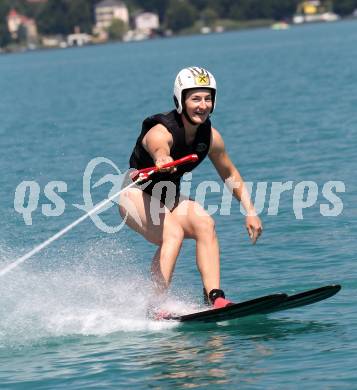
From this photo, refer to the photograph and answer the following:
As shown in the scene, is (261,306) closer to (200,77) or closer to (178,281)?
(200,77)

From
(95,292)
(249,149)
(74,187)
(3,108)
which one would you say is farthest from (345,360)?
(3,108)

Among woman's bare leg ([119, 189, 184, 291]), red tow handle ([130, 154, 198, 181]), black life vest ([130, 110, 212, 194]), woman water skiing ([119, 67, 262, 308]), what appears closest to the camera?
red tow handle ([130, 154, 198, 181])

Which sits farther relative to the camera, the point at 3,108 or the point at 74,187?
the point at 3,108

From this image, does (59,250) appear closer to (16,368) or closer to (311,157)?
(16,368)

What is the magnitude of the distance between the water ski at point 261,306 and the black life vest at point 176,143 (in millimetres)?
1159

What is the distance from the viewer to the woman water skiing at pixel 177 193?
10.5m

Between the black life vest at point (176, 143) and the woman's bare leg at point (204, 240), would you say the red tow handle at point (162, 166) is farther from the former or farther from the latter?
the woman's bare leg at point (204, 240)

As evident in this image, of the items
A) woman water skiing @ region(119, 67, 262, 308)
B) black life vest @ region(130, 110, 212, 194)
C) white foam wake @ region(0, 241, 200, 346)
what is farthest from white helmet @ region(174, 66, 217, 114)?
white foam wake @ region(0, 241, 200, 346)

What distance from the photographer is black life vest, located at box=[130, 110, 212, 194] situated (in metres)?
10.6

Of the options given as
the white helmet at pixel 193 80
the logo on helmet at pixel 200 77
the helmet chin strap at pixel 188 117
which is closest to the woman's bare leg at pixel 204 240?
the helmet chin strap at pixel 188 117

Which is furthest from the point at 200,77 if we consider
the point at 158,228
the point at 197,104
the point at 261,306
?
the point at 261,306

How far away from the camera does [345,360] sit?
9672 mm

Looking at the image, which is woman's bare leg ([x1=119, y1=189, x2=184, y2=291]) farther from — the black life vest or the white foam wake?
the white foam wake

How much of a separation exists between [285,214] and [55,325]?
6.07 meters
